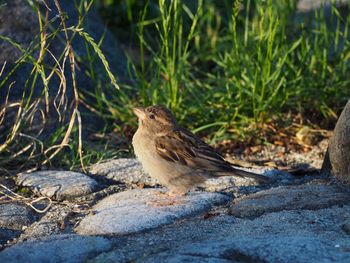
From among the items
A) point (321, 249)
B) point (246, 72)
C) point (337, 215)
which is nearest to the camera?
point (321, 249)

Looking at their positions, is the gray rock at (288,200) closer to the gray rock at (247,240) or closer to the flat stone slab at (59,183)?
the gray rock at (247,240)

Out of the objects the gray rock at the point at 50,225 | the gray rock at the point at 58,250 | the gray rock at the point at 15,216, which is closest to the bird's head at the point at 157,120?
the gray rock at the point at 50,225

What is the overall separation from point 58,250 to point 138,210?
806 millimetres

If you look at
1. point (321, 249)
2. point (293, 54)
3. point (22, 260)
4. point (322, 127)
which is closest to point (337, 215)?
point (321, 249)

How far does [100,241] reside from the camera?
3.73 meters

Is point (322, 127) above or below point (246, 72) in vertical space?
below

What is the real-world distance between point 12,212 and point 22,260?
0.93 metres

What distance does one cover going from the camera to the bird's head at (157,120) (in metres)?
5.15

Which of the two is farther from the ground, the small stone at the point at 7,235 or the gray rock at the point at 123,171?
the small stone at the point at 7,235

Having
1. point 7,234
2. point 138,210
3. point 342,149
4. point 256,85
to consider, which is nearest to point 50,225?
point 7,234

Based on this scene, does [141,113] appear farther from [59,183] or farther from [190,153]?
[59,183]

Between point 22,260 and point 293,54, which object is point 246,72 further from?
point 22,260

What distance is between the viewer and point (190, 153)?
196 inches

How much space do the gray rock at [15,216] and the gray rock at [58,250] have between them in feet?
1.62
